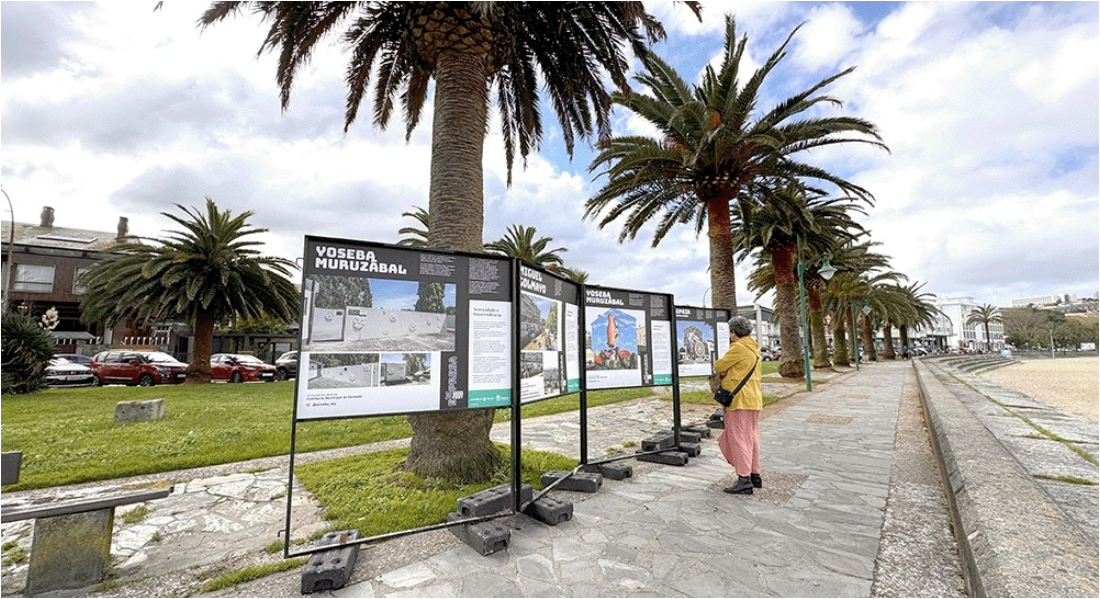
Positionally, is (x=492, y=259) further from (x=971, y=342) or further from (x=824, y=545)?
(x=971, y=342)

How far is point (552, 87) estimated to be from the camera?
8953 mm

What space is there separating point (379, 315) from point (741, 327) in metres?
3.83

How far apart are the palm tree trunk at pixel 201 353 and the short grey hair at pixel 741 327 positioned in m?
23.0

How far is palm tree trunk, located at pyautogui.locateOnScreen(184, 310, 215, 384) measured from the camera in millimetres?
20547

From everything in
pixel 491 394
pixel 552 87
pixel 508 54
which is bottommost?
pixel 491 394

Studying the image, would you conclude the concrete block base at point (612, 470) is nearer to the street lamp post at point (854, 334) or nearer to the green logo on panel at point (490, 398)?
the green logo on panel at point (490, 398)

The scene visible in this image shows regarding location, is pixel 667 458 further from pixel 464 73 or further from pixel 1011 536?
pixel 464 73

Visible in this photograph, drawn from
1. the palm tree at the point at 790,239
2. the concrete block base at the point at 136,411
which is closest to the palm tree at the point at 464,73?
the concrete block base at the point at 136,411

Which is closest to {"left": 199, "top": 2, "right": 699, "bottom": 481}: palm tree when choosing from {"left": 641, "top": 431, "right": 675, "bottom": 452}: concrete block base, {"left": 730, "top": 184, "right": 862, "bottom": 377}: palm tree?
{"left": 641, "top": 431, "right": 675, "bottom": 452}: concrete block base

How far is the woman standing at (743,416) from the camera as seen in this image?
4727mm

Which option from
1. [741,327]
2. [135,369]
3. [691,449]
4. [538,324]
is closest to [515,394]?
[538,324]

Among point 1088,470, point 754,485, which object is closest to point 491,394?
point 754,485

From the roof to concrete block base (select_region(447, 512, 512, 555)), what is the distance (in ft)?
153

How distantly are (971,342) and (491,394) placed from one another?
171305 millimetres
